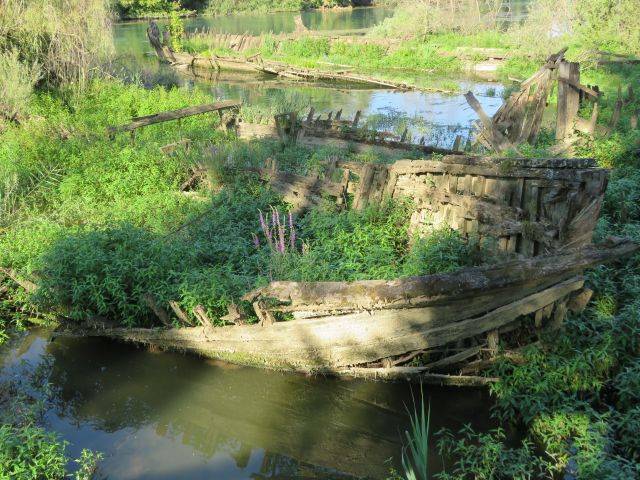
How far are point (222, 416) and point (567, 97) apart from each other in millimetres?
8724

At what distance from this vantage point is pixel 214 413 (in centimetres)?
487

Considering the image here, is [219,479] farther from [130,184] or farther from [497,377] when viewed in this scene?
[130,184]

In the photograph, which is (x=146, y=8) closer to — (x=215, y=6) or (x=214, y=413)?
(x=215, y=6)

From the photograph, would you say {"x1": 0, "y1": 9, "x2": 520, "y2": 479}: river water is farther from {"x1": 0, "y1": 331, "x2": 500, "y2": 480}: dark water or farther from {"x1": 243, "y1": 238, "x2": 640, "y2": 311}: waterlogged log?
{"x1": 243, "y1": 238, "x2": 640, "y2": 311}: waterlogged log

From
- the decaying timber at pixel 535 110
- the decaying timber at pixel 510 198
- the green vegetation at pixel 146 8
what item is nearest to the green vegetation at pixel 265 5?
the green vegetation at pixel 146 8

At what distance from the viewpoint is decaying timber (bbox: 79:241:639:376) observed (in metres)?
4.05

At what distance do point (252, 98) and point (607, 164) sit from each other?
13.0 metres

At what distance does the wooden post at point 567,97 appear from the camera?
32.4 feet

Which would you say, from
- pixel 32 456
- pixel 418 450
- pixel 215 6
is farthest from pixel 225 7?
pixel 418 450

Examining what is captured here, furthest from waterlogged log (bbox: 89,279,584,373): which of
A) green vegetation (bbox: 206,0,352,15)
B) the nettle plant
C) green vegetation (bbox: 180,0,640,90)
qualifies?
green vegetation (bbox: 206,0,352,15)

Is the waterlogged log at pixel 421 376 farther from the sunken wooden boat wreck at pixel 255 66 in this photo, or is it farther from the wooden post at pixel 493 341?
the sunken wooden boat wreck at pixel 255 66

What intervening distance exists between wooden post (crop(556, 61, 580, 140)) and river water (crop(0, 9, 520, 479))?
23.4ft

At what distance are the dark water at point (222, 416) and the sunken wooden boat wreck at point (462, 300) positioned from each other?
221mm

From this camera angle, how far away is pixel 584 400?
4414 mm
